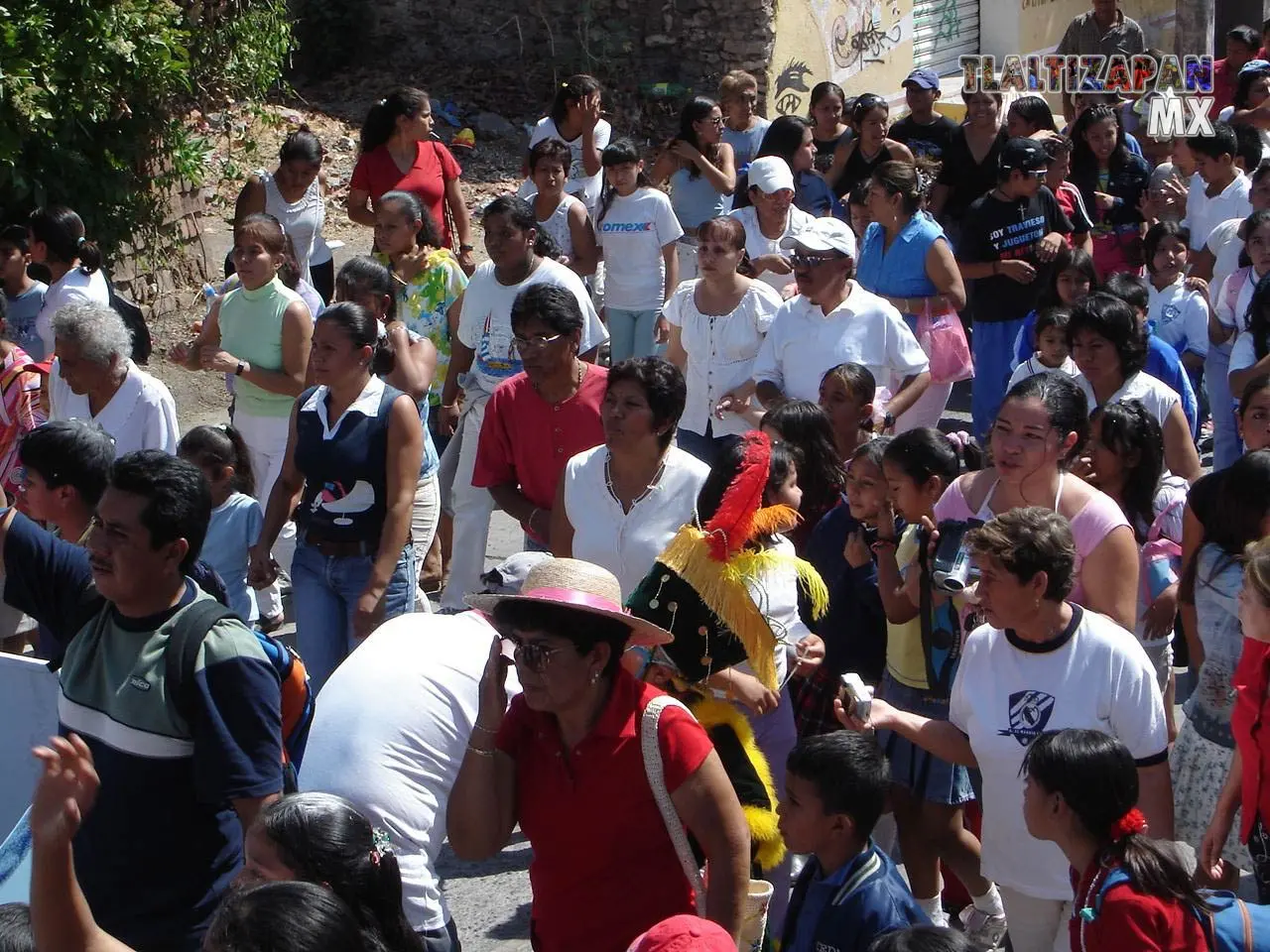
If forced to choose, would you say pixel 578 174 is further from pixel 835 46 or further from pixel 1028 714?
pixel 835 46

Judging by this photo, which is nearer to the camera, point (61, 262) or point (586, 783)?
point (586, 783)

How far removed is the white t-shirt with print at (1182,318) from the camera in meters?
8.70

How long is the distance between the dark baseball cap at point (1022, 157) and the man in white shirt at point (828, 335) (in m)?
2.50

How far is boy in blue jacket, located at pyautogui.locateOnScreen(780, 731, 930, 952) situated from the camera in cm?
379

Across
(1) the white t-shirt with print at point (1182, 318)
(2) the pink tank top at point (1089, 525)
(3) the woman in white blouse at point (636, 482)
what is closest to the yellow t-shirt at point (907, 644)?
(2) the pink tank top at point (1089, 525)

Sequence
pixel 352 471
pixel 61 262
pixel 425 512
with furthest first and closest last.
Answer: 1. pixel 61 262
2. pixel 425 512
3. pixel 352 471

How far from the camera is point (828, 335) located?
23.0 feet

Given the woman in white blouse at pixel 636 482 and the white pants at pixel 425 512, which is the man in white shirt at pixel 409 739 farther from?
the white pants at pixel 425 512

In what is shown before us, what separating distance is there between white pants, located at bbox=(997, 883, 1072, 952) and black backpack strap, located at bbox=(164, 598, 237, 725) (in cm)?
217

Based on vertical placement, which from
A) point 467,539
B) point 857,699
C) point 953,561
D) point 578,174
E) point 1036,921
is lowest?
point 1036,921

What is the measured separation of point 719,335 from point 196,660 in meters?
4.20

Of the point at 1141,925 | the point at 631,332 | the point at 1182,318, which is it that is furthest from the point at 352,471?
the point at 1182,318

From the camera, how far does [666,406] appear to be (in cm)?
525

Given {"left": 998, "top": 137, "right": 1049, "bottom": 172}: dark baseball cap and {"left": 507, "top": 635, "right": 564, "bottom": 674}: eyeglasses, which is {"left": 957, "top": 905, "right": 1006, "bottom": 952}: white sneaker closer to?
{"left": 507, "top": 635, "right": 564, "bottom": 674}: eyeglasses
